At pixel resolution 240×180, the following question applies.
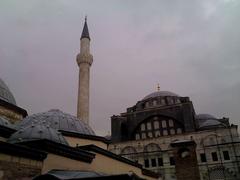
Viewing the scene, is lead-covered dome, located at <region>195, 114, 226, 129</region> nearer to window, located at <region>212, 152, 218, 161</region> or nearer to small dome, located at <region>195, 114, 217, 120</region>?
small dome, located at <region>195, 114, 217, 120</region>

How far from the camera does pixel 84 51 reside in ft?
69.2

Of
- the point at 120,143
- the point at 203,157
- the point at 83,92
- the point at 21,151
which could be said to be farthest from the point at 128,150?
the point at 21,151

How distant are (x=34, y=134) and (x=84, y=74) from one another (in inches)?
493

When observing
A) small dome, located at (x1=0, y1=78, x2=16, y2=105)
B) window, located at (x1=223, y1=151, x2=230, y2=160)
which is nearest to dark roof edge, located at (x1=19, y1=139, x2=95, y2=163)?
small dome, located at (x1=0, y1=78, x2=16, y2=105)

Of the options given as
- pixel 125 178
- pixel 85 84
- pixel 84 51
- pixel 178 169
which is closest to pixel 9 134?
pixel 125 178

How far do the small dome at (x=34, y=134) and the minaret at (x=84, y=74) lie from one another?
956 cm

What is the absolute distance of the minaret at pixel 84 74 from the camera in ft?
60.0

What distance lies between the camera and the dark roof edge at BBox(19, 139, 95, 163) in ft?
23.3

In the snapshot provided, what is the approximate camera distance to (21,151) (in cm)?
618

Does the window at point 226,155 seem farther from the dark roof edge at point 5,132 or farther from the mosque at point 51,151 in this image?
the dark roof edge at point 5,132

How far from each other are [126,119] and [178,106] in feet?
20.5

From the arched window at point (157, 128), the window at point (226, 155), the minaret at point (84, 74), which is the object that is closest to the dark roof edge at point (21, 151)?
the minaret at point (84, 74)

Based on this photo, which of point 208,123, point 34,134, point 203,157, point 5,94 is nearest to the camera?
point 34,134

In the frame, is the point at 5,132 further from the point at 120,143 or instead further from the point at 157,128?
the point at 157,128
